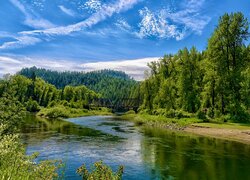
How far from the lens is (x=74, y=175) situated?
26.2 m

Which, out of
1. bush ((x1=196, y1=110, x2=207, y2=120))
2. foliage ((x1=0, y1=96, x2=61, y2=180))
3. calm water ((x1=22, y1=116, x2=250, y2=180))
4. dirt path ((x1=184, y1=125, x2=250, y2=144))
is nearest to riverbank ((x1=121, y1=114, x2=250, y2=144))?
dirt path ((x1=184, y1=125, x2=250, y2=144))

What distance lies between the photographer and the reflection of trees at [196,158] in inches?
1068

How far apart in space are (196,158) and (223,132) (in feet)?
65.7

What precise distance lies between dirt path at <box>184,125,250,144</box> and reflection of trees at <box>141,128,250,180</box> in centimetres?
290

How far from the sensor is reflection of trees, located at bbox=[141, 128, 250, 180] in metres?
27.1

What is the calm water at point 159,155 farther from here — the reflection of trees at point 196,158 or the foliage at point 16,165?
the foliage at point 16,165

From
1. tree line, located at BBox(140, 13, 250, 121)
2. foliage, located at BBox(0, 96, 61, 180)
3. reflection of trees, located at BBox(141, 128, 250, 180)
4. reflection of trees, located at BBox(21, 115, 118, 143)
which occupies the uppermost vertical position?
tree line, located at BBox(140, 13, 250, 121)

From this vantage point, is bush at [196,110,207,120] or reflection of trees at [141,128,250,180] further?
bush at [196,110,207,120]

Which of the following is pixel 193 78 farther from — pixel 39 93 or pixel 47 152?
pixel 39 93

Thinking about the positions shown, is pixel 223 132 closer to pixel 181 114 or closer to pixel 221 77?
pixel 221 77

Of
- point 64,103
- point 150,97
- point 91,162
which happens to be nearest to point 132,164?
point 91,162

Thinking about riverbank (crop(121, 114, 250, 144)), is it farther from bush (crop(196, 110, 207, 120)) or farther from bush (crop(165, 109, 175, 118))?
bush (crop(165, 109, 175, 118))

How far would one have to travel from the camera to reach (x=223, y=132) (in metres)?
51.8

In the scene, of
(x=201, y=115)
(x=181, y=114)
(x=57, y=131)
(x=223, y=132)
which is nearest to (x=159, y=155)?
(x=223, y=132)
